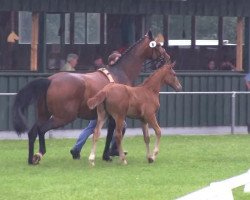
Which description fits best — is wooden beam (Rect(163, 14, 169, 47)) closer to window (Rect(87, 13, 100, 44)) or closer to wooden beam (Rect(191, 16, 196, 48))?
wooden beam (Rect(191, 16, 196, 48))

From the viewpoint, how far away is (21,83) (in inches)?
944

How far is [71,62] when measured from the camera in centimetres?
2359

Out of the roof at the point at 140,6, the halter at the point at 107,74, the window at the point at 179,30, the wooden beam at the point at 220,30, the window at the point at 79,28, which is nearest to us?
the halter at the point at 107,74

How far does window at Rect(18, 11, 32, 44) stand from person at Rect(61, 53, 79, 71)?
0.99 meters

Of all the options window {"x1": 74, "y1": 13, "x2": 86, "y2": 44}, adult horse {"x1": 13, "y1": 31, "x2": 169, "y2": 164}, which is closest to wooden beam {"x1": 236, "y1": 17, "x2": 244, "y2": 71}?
window {"x1": 74, "y1": 13, "x2": 86, "y2": 44}

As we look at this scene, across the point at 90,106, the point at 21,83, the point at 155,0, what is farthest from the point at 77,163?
the point at 155,0

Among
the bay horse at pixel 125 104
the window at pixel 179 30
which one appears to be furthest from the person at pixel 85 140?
the window at pixel 179 30

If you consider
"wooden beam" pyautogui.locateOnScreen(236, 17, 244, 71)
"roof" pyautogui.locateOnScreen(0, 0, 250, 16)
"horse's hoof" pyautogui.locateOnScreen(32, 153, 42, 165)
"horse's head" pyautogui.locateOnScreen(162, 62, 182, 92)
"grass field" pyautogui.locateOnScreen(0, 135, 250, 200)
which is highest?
"roof" pyautogui.locateOnScreen(0, 0, 250, 16)

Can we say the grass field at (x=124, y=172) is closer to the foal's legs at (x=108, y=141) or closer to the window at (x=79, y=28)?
the foal's legs at (x=108, y=141)

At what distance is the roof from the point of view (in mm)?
23828

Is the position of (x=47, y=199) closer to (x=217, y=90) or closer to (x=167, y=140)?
(x=167, y=140)

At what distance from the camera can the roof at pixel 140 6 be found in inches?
938

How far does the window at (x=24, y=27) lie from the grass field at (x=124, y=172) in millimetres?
2661

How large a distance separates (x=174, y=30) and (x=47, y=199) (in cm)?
1274
